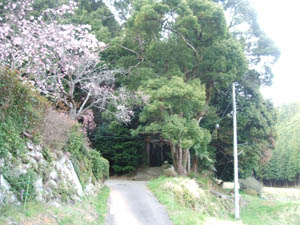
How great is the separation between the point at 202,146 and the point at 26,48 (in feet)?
36.2

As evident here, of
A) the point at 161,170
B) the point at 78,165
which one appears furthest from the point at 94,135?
the point at 78,165

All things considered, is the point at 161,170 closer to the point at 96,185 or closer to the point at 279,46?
the point at 96,185

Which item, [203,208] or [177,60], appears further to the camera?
[177,60]

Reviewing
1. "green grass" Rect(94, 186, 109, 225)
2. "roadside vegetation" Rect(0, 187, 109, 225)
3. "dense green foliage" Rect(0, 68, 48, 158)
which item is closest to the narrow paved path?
"green grass" Rect(94, 186, 109, 225)

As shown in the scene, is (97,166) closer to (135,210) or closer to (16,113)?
(135,210)

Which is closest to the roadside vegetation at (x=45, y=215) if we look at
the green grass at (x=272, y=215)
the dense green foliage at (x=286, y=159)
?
the green grass at (x=272, y=215)

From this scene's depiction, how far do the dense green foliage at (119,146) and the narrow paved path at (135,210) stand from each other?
8.86 m

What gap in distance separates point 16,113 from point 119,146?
14.8 m

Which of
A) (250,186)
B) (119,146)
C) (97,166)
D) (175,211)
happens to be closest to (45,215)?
(175,211)

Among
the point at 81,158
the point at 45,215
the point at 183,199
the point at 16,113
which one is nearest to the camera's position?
the point at 45,215

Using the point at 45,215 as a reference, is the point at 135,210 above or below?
below

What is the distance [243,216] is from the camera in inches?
559

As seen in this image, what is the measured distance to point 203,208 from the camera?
12.0m

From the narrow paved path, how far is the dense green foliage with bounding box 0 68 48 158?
3302 millimetres
